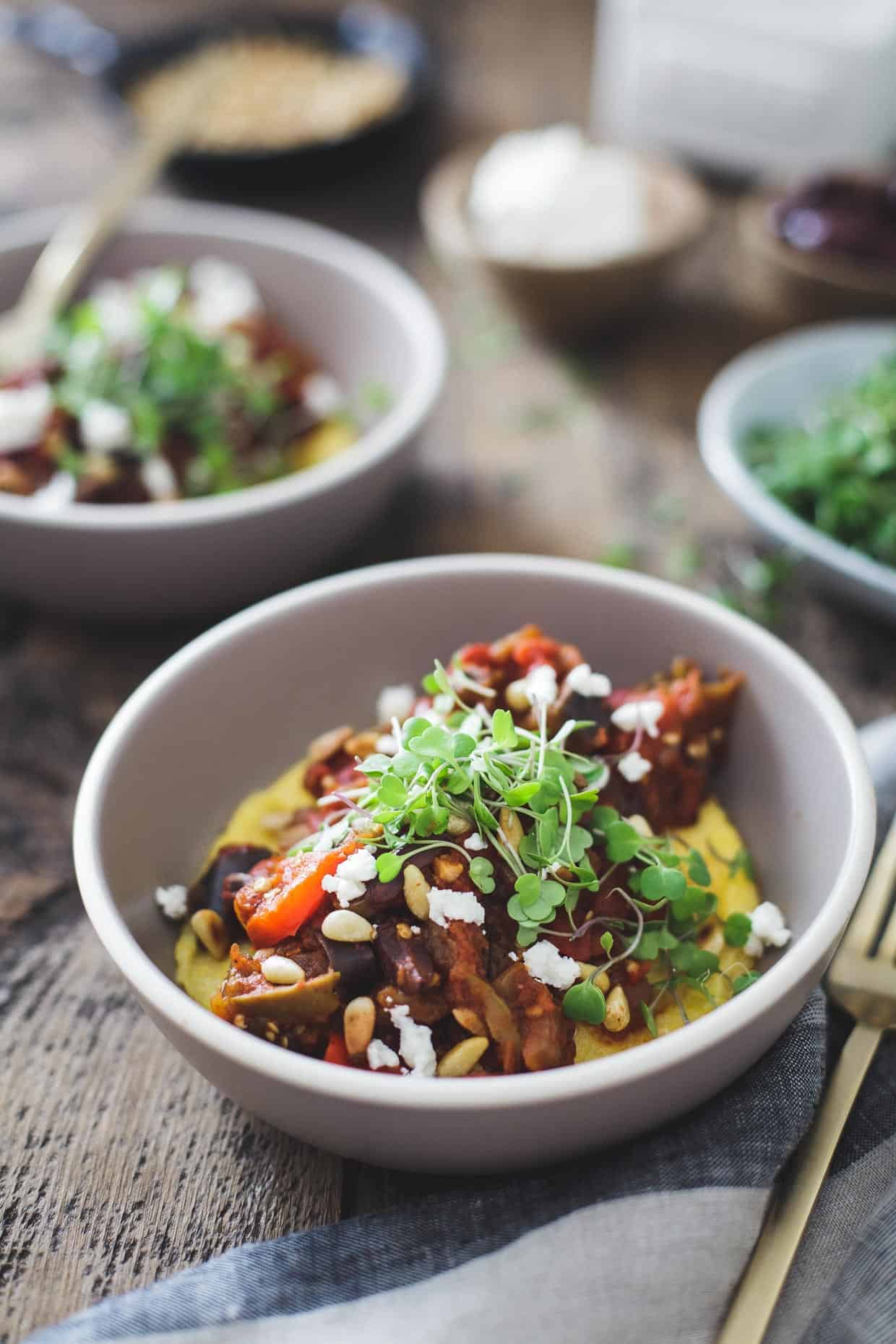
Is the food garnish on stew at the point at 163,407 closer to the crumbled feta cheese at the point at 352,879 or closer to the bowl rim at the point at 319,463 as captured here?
the bowl rim at the point at 319,463

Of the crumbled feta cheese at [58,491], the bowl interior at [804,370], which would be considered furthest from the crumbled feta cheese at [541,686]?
the bowl interior at [804,370]

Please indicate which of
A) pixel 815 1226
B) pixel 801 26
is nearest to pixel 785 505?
pixel 815 1226

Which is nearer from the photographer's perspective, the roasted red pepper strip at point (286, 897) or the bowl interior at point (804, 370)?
the roasted red pepper strip at point (286, 897)

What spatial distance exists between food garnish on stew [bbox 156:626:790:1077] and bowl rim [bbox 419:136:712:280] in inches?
58.2

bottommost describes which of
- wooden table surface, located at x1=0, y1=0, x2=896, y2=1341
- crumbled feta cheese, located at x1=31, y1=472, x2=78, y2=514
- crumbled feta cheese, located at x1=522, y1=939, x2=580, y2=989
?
wooden table surface, located at x1=0, y1=0, x2=896, y2=1341

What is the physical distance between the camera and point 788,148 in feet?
11.8

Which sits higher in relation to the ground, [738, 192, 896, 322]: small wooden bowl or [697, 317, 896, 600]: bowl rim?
[738, 192, 896, 322]: small wooden bowl

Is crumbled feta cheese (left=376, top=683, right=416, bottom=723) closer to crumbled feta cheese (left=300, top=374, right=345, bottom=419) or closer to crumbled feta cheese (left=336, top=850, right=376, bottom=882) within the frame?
crumbled feta cheese (left=336, top=850, right=376, bottom=882)

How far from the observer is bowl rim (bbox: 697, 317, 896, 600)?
2105 mm

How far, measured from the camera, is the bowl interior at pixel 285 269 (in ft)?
9.10

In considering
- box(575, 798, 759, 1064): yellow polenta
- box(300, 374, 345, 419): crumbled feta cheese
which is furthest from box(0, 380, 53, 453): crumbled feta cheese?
box(575, 798, 759, 1064): yellow polenta

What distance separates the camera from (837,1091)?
1.45m

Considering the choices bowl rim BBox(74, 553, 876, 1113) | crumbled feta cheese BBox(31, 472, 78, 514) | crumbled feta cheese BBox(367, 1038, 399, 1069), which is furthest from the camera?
crumbled feta cheese BBox(31, 472, 78, 514)

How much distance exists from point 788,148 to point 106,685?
2.70 m
